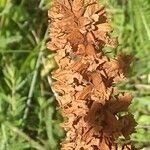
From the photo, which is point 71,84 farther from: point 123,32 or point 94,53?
point 123,32

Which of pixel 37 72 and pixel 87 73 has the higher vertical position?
pixel 87 73

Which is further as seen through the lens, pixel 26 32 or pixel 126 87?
pixel 26 32

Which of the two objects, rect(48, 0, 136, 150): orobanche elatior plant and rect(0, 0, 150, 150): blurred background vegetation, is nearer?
rect(48, 0, 136, 150): orobanche elatior plant

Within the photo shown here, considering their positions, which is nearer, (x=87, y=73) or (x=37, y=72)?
(x=87, y=73)

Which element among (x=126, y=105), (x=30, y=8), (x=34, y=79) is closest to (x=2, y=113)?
(x=34, y=79)

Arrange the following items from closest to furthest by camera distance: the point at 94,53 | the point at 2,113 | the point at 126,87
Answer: the point at 94,53 < the point at 2,113 < the point at 126,87
